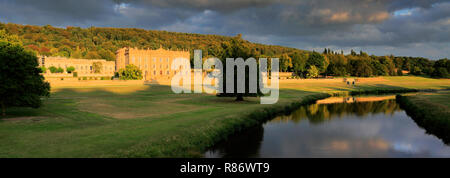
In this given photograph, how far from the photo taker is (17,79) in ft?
69.9

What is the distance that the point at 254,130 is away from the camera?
78.5 ft

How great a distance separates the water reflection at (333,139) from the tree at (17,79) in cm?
1450

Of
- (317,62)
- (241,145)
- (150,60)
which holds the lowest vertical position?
(241,145)

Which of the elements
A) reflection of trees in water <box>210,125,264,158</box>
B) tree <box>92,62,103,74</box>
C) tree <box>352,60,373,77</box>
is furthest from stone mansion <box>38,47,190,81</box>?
reflection of trees in water <box>210,125,264,158</box>

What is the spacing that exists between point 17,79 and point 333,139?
23.4 metres

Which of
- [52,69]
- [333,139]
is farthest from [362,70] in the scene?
[52,69]

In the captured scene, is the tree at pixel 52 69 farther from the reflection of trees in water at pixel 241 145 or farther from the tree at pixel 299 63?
the reflection of trees in water at pixel 241 145

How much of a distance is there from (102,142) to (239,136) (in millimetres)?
9715

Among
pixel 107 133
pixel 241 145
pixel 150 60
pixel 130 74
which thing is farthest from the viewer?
pixel 150 60

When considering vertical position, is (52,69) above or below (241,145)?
above

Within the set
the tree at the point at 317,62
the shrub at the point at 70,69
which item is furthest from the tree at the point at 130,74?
the tree at the point at 317,62

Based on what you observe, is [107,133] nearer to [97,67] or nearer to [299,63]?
[97,67]
